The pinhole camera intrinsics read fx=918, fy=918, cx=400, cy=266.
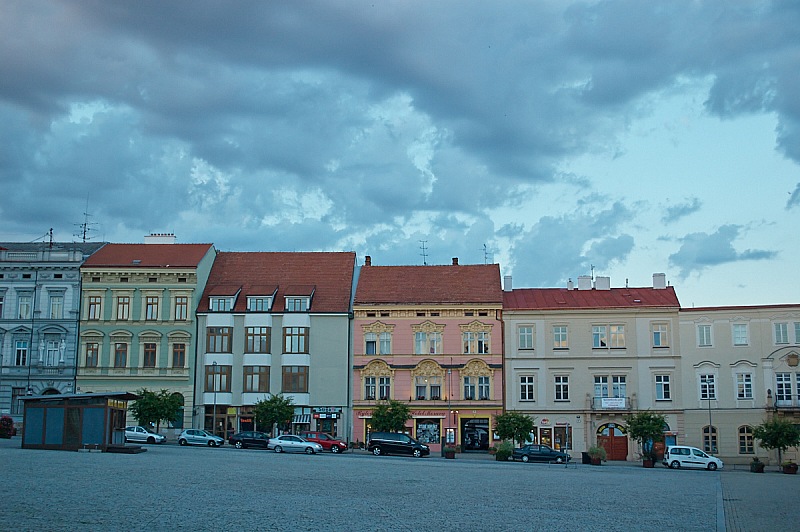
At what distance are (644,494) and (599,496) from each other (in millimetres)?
2573

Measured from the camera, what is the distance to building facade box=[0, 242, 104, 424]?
68.6 m

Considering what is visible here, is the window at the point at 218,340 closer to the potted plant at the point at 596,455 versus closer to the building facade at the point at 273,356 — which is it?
the building facade at the point at 273,356

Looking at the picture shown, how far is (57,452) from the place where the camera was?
41.9 meters

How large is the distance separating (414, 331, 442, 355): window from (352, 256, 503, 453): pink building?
0.07 meters

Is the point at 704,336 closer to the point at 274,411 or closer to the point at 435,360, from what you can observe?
the point at 435,360

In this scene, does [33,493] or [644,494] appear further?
[644,494]

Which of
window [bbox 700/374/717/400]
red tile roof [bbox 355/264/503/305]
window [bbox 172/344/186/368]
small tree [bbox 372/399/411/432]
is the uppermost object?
red tile roof [bbox 355/264/503/305]

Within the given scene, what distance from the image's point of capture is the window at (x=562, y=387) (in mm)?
66125

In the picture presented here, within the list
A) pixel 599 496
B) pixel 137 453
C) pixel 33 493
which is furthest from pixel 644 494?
pixel 137 453

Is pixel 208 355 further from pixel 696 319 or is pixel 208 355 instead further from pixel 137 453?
pixel 696 319

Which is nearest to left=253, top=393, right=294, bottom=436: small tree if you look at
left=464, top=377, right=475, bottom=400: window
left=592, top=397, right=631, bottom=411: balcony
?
left=464, top=377, right=475, bottom=400: window

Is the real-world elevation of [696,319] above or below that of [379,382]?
above

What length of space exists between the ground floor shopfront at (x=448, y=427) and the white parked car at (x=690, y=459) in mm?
15112

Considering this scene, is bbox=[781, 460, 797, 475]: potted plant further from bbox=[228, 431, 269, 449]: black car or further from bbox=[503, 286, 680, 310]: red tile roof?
bbox=[228, 431, 269, 449]: black car
